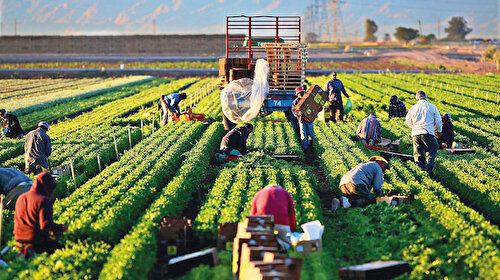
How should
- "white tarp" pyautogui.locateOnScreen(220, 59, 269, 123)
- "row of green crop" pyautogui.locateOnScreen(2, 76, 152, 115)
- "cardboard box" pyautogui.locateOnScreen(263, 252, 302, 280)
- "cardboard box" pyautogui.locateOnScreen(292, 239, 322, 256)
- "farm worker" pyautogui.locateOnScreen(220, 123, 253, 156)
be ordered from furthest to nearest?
"row of green crop" pyautogui.locateOnScreen(2, 76, 152, 115)
"white tarp" pyautogui.locateOnScreen(220, 59, 269, 123)
"farm worker" pyautogui.locateOnScreen(220, 123, 253, 156)
"cardboard box" pyautogui.locateOnScreen(292, 239, 322, 256)
"cardboard box" pyautogui.locateOnScreen(263, 252, 302, 280)

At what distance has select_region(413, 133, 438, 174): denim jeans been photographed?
14.1m

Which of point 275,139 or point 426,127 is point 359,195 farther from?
point 275,139

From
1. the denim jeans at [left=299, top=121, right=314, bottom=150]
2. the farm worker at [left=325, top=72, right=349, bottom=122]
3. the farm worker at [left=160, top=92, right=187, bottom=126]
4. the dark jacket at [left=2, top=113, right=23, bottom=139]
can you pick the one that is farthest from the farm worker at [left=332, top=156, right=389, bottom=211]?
the dark jacket at [left=2, top=113, right=23, bottom=139]

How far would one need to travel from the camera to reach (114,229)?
992cm

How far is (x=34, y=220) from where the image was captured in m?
9.19

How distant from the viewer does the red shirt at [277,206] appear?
9406mm

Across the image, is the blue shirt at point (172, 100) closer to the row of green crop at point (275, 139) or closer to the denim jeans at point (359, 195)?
the row of green crop at point (275, 139)

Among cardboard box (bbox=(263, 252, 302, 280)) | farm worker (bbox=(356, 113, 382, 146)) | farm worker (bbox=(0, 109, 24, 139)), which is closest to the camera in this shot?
cardboard box (bbox=(263, 252, 302, 280))

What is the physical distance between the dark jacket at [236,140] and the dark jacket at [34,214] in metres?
7.93

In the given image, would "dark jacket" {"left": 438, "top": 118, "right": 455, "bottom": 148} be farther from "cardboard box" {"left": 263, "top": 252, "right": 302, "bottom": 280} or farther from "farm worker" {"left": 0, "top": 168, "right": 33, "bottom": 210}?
"farm worker" {"left": 0, "top": 168, "right": 33, "bottom": 210}

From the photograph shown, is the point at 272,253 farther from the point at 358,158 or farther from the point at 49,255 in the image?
the point at 358,158

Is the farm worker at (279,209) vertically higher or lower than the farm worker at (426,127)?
lower

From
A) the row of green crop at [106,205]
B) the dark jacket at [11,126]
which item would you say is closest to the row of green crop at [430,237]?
the row of green crop at [106,205]

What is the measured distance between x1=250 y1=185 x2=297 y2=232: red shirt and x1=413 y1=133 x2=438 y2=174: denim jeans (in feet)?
19.7
